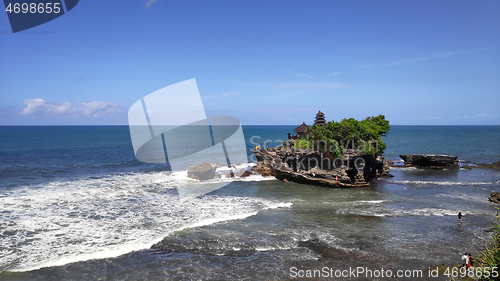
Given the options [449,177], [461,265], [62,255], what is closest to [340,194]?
[461,265]

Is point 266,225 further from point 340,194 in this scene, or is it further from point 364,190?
point 364,190

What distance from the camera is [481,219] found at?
2206cm

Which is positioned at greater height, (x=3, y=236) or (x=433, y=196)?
(x=3, y=236)

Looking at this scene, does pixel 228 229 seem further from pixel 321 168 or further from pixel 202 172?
pixel 321 168

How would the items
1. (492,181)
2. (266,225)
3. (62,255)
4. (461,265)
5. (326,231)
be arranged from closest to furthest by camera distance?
(461,265), (62,255), (326,231), (266,225), (492,181)

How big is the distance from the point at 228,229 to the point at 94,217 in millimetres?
10978

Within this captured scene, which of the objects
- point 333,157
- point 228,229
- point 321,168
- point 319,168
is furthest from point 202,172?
point 228,229

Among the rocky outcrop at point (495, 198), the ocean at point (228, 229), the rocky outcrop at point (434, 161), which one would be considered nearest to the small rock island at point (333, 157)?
the ocean at point (228, 229)

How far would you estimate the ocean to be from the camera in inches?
580

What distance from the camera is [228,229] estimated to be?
1975cm

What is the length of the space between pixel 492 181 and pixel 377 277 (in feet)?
119

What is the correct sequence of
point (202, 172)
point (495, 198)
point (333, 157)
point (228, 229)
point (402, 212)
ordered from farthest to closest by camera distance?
point (202, 172), point (333, 157), point (495, 198), point (402, 212), point (228, 229)

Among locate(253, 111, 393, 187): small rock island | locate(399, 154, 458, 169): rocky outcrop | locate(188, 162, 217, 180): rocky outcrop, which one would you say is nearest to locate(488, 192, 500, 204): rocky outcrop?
locate(253, 111, 393, 187): small rock island

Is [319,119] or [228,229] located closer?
[228,229]
